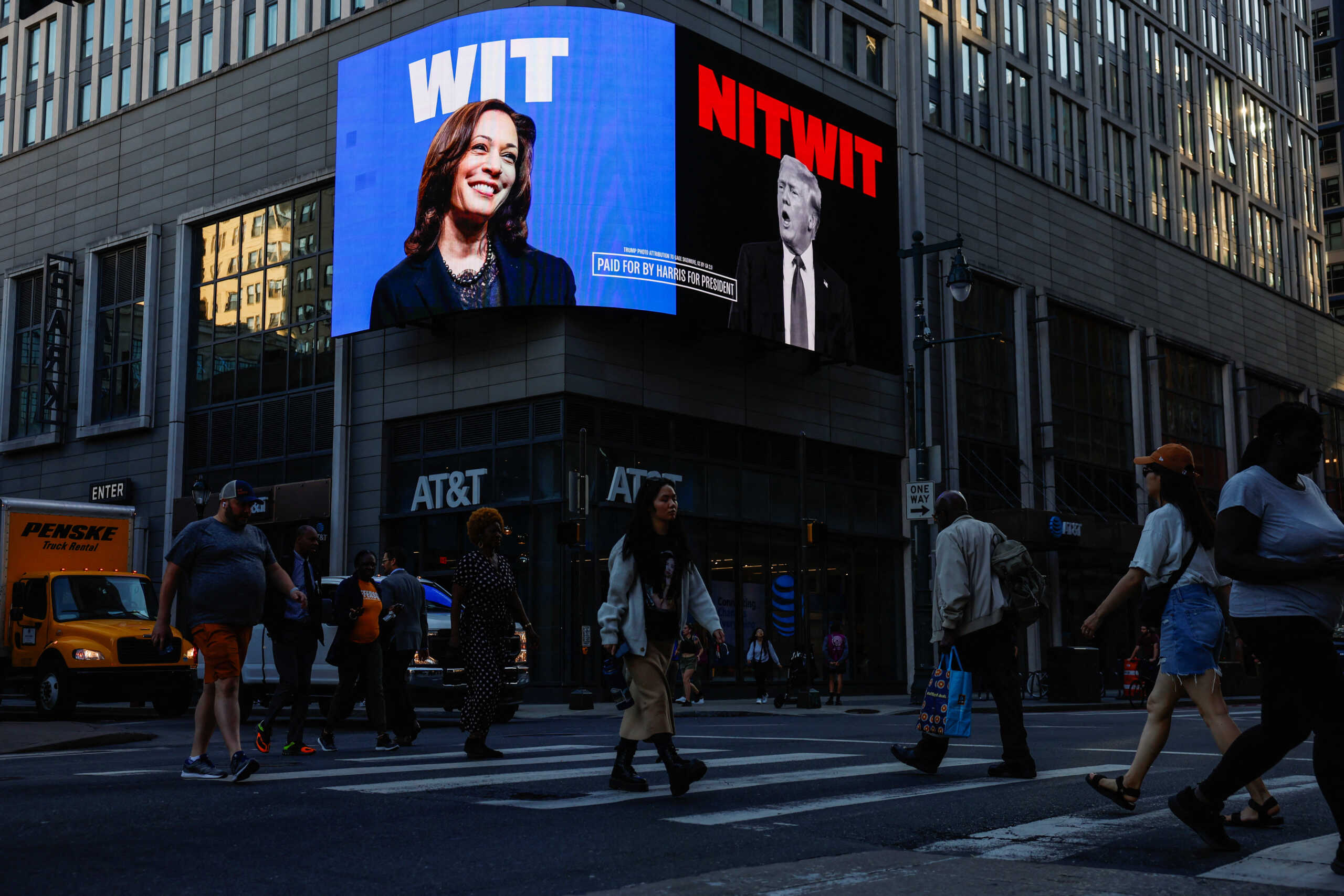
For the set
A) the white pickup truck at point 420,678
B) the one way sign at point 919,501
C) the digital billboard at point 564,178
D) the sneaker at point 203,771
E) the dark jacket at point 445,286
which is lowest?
the sneaker at point 203,771

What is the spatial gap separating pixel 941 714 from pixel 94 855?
5318mm

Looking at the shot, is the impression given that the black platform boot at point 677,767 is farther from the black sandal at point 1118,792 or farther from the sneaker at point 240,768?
the sneaker at point 240,768

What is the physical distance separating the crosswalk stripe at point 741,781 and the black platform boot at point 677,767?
159 millimetres

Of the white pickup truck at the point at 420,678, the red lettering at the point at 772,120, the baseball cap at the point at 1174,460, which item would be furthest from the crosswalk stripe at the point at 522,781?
the red lettering at the point at 772,120

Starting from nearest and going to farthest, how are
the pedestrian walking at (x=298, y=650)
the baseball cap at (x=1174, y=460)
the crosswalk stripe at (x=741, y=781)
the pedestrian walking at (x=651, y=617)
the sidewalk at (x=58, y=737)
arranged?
the baseball cap at (x=1174, y=460)
the crosswalk stripe at (x=741, y=781)
the pedestrian walking at (x=651, y=617)
the pedestrian walking at (x=298, y=650)
the sidewalk at (x=58, y=737)

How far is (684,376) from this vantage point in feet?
102

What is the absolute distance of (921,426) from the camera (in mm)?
26812

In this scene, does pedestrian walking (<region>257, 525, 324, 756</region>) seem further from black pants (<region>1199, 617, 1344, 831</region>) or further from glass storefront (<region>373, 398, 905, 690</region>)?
glass storefront (<region>373, 398, 905, 690</region>)

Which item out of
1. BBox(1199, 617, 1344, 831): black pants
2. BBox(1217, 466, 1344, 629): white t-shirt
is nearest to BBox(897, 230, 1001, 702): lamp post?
BBox(1199, 617, 1344, 831): black pants

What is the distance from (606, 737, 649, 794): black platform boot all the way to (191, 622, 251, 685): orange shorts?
245 cm

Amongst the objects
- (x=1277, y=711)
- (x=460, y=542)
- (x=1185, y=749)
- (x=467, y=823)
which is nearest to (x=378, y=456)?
(x=460, y=542)

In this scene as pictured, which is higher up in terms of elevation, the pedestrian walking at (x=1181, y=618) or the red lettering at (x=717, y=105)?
→ the red lettering at (x=717, y=105)

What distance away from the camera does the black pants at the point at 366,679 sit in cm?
1270

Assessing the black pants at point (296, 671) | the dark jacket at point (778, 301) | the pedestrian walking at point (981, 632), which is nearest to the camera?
the pedestrian walking at point (981, 632)
